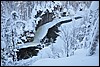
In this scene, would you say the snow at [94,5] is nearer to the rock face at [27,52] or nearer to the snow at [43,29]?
the snow at [43,29]

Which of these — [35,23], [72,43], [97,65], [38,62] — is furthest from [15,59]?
[97,65]

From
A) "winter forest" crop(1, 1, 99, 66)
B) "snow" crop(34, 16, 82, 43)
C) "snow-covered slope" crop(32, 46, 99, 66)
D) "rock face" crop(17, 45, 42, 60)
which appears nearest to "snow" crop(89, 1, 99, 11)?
"winter forest" crop(1, 1, 99, 66)

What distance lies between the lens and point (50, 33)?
376 cm

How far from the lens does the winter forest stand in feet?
12.1

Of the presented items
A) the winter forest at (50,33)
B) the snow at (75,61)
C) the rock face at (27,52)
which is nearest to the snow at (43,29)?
the winter forest at (50,33)

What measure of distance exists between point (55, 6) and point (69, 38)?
445mm

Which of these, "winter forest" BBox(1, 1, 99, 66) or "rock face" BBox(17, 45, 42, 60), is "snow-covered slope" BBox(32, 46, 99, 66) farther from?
"rock face" BBox(17, 45, 42, 60)

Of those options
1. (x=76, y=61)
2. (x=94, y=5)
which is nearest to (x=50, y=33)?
(x=76, y=61)

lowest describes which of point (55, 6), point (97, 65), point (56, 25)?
point (97, 65)

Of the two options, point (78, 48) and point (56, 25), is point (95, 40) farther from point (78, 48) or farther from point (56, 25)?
point (56, 25)

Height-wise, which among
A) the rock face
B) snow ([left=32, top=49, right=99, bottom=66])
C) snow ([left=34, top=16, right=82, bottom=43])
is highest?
snow ([left=34, top=16, right=82, bottom=43])

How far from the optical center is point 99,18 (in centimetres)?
379

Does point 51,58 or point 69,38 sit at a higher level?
point 69,38

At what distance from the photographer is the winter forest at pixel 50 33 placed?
369 centimetres
